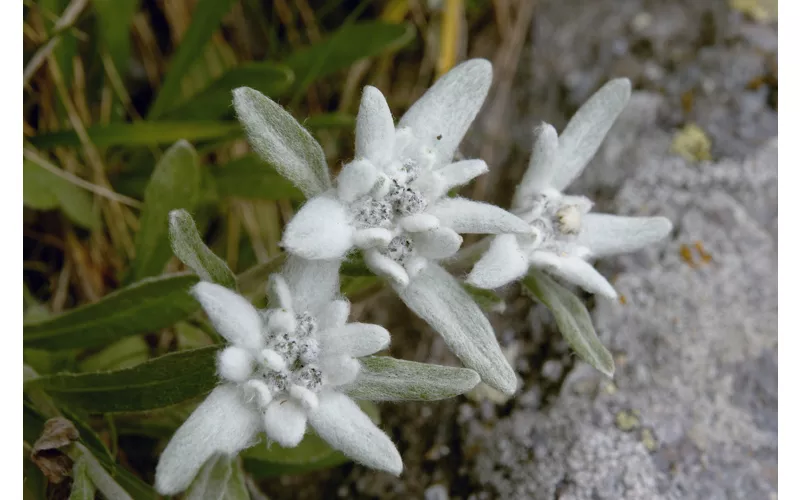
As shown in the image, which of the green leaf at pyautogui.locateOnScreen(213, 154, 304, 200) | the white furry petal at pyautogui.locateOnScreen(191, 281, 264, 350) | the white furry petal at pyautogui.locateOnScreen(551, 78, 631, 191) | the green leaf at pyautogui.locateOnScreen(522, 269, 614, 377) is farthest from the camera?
the green leaf at pyautogui.locateOnScreen(213, 154, 304, 200)

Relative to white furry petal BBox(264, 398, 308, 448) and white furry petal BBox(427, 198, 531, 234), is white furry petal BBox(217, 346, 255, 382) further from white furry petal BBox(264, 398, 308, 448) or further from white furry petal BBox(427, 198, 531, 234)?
white furry petal BBox(427, 198, 531, 234)

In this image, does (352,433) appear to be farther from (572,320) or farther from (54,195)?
(54,195)

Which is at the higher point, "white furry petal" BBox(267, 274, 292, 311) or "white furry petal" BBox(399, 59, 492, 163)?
"white furry petal" BBox(399, 59, 492, 163)

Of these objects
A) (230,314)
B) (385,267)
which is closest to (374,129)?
(385,267)

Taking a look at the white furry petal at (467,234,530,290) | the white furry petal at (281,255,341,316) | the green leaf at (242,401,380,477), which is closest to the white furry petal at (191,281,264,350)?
the white furry petal at (281,255,341,316)

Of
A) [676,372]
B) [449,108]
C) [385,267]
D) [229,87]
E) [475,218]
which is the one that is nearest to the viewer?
[385,267]

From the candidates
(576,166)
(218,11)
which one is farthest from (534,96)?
(218,11)

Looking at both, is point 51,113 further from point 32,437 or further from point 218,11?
point 32,437

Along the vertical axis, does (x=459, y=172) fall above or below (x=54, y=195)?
above
